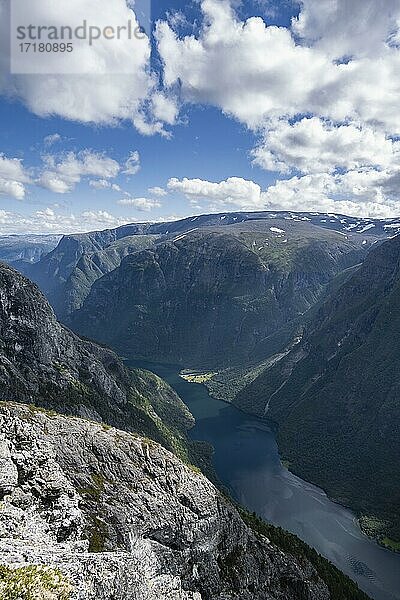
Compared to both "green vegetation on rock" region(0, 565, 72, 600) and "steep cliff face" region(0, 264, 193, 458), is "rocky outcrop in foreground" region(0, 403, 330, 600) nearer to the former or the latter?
"green vegetation on rock" region(0, 565, 72, 600)

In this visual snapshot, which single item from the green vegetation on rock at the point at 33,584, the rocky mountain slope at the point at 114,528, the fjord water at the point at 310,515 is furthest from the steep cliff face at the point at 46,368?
the green vegetation on rock at the point at 33,584

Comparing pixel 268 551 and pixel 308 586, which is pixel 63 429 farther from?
pixel 308 586

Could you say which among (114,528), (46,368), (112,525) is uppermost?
(46,368)

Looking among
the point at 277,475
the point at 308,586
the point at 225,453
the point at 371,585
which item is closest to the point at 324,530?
the point at 371,585

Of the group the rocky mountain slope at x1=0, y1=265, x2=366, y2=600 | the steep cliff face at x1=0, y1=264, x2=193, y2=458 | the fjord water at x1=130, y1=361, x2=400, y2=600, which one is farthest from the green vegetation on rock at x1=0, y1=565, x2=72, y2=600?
the fjord water at x1=130, y1=361, x2=400, y2=600

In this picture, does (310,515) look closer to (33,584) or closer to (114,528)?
(114,528)

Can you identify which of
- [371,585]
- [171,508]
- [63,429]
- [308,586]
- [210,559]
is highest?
[63,429]

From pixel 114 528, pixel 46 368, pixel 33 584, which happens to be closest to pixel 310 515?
pixel 46 368

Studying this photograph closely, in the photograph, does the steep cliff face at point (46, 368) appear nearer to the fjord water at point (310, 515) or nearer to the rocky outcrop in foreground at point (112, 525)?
the fjord water at point (310, 515)
